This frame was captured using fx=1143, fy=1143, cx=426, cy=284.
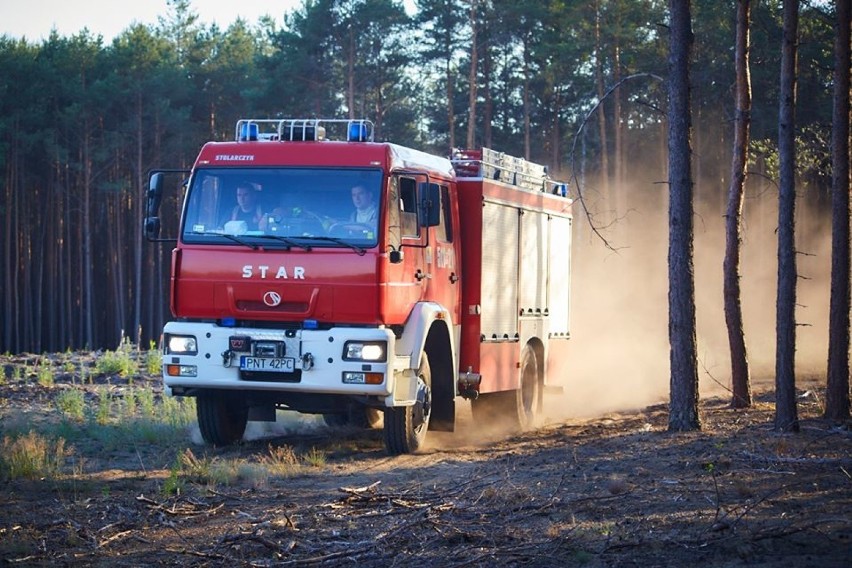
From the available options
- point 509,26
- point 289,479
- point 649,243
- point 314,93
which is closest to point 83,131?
point 314,93

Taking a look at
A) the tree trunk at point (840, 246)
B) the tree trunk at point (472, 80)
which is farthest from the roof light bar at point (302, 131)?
the tree trunk at point (472, 80)

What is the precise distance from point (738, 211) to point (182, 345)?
9.46m

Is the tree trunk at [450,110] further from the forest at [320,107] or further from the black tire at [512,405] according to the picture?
the black tire at [512,405]

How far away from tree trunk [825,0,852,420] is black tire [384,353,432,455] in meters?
6.13

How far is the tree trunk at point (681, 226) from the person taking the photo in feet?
45.9

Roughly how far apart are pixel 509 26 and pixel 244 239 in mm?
32349

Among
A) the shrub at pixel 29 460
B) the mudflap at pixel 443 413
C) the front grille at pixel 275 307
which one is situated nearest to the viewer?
the shrub at pixel 29 460

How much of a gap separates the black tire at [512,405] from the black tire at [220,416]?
12.9 ft

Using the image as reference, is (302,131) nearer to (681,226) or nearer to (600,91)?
(681,226)

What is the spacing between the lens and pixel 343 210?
483 inches

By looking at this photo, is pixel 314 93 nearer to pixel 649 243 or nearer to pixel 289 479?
pixel 649 243

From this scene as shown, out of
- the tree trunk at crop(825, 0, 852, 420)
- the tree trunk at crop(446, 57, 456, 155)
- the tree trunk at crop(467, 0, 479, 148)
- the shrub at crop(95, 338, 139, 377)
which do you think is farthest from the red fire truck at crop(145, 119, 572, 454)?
the tree trunk at crop(446, 57, 456, 155)

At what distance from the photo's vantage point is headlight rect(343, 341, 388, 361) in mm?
12008

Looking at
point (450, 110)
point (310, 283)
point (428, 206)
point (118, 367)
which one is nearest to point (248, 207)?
point (310, 283)
